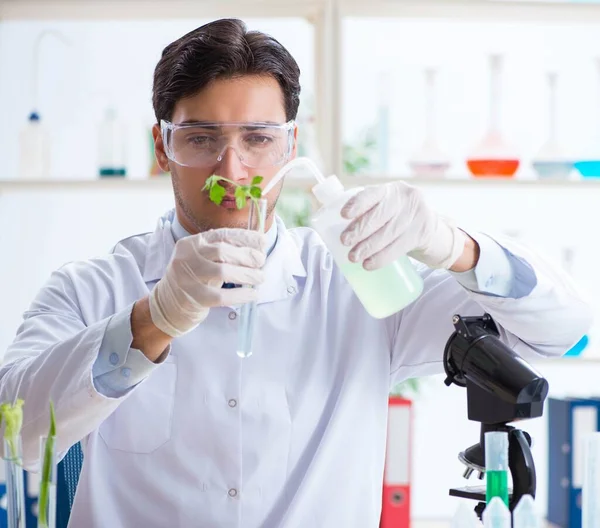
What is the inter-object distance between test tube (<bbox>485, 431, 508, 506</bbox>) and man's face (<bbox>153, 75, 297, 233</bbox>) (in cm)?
70

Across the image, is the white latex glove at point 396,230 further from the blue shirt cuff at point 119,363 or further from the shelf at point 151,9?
the shelf at point 151,9

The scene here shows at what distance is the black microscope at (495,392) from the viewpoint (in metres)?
1.12

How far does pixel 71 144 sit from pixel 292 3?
1.06 m

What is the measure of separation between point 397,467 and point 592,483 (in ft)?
4.40

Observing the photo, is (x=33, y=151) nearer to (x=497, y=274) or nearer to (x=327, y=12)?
(x=327, y=12)

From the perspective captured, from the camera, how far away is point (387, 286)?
1.33 meters

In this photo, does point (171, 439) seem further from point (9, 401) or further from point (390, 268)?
point (390, 268)

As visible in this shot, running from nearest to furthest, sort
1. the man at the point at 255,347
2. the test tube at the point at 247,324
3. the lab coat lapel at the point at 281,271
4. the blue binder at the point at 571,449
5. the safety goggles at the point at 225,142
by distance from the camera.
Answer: the test tube at the point at 247,324
the man at the point at 255,347
the safety goggles at the point at 225,142
the lab coat lapel at the point at 281,271
the blue binder at the point at 571,449

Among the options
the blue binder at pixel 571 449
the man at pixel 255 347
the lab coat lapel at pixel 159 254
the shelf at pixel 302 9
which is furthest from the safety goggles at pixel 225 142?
the blue binder at pixel 571 449

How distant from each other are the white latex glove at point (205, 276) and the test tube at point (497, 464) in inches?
15.7

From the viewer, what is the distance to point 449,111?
128 inches

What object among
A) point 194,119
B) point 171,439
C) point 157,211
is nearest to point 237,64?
point 194,119

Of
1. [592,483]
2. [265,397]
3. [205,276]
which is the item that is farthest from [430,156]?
[592,483]

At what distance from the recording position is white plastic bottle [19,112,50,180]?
9.14 feet
